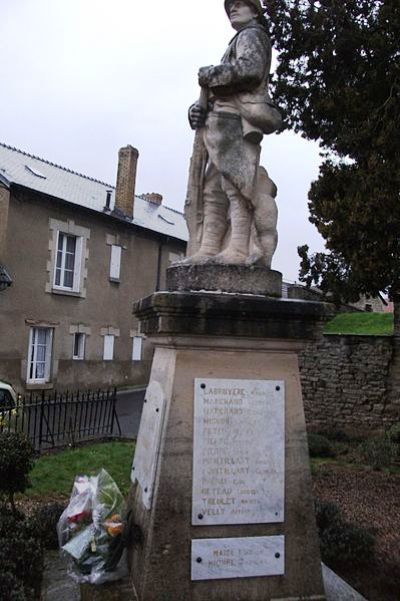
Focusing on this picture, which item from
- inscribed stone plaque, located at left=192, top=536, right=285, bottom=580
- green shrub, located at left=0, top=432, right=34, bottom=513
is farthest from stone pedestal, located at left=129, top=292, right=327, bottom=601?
green shrub, located at left=0, top=432, right=34, bottom=513

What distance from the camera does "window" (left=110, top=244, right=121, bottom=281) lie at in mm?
20797

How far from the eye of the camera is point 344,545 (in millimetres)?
4469

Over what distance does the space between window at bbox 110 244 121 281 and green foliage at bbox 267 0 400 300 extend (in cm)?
1208

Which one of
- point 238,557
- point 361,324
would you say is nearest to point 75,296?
point 361,324

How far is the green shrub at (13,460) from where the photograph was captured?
4.33 m

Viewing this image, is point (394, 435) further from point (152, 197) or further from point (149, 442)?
point (152, 197)

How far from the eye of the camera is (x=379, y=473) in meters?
8.87

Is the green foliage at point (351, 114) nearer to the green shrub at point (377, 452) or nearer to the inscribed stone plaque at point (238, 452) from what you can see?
the green shrub at point (377, 452)

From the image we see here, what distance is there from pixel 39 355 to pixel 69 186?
6528 mm

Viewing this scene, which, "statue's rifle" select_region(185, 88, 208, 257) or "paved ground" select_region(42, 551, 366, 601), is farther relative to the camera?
"statue's rifle" select_region(185, 88, 208, 257)

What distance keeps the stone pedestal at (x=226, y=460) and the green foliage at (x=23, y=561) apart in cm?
66

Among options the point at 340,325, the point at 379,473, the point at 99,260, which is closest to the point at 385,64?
the point at 379,473

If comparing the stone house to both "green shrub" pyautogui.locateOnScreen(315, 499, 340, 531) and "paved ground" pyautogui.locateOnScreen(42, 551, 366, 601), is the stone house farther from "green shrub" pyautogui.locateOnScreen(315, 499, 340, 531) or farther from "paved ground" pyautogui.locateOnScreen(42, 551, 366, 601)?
"paved ground" pyautogui.locateOnScreen(42, 551, 366, 601)

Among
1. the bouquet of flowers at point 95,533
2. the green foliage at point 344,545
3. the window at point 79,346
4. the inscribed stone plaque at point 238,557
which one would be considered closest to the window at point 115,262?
the window at point 79,346
